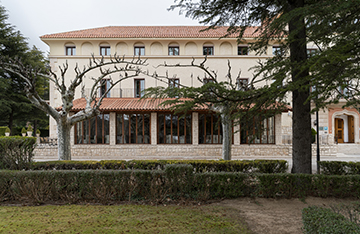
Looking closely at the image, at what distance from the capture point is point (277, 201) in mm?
5734

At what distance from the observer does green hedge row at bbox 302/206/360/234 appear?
8.48ft

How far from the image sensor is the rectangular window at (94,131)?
17.4 metres

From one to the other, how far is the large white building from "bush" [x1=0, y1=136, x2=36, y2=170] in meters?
9.19

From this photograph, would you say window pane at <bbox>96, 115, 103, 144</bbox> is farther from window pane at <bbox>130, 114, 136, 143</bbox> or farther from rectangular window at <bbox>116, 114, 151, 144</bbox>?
window pane at <bbox>130, 114, 136, 143</bbox>

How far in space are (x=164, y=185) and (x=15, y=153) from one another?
5352 millimetres

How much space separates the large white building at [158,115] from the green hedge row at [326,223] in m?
12.5

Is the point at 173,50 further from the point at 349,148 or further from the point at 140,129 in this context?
the point at 349,148

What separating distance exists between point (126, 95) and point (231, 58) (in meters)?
10.7

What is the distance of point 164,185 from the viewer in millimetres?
5879

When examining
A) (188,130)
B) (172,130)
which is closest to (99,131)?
(172,130)

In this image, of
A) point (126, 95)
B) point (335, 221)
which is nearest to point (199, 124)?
point (126, 95)

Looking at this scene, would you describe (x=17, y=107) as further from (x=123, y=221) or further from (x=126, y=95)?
(x=123, y=221)

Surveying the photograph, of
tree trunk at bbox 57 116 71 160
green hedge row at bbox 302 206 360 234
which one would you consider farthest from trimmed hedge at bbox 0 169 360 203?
tree trunk at bbox 57 116 71 160

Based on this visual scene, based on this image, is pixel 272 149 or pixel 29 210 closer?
pixel 29 210
